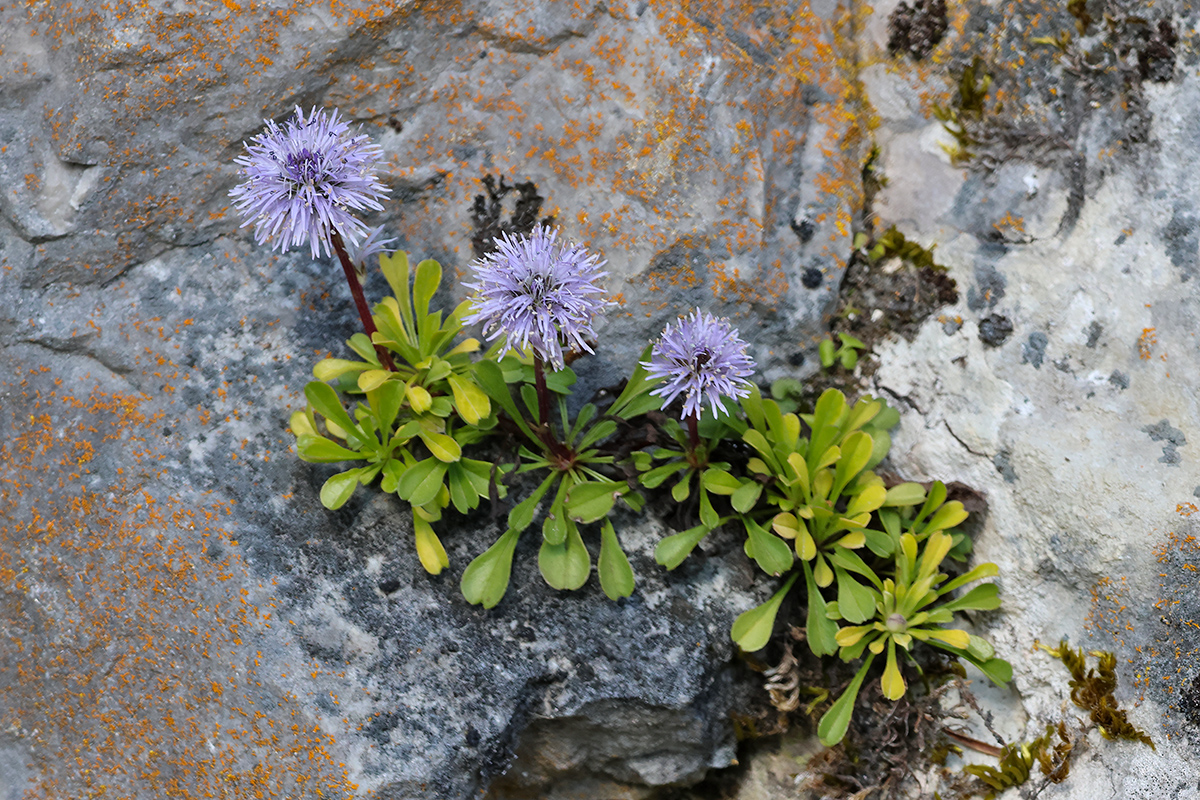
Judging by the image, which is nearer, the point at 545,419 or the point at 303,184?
the point at 303,184

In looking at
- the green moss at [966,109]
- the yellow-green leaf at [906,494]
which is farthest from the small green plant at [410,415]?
the green moss at [966,109]

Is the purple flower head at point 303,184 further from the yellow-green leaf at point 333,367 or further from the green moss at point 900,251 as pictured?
the green moss at point 900,251

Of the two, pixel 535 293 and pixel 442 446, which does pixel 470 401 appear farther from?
pixel 535 293

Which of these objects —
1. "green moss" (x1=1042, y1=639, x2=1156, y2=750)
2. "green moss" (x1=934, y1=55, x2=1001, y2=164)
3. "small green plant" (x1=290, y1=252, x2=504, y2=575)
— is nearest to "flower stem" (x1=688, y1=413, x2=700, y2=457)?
"small green plant" (x1=290, y1=252, x2=504, y2=575)

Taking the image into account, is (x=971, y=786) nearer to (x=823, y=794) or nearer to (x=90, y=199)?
(x=823, y=794)

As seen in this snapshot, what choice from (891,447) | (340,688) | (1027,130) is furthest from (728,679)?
(1027,130)

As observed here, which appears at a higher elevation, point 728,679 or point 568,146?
point 568,146

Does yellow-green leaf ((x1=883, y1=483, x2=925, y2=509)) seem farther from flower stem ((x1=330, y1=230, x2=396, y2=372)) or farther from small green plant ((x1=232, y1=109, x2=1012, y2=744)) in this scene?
flower stem ((x1=330, y1=230, x2=396, y2=372))

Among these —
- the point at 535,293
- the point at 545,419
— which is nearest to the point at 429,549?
the point at 545,419
